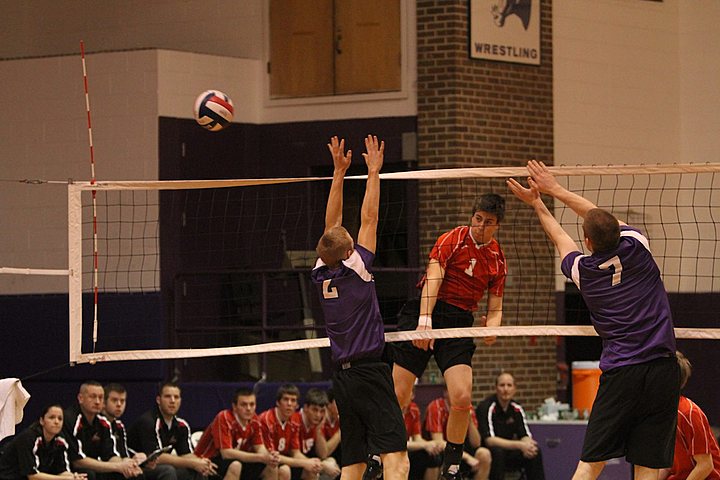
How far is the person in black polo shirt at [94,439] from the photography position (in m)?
12.4

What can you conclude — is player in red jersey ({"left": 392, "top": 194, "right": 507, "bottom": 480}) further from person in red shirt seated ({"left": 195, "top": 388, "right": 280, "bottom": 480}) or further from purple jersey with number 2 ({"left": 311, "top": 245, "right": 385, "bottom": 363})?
person in red shirt seated ({"left": 195, "top": 388, "right": 280, "bottom": 480})

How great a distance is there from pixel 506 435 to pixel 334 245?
6435 mm

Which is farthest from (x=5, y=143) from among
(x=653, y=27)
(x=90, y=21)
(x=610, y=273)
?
(x=610, y=273)

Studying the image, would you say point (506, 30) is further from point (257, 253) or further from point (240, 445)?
point (240, 445)

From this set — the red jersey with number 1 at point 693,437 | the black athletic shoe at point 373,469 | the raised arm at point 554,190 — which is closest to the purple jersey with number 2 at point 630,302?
the raised arm at point 554,190

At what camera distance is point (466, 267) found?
9.52m

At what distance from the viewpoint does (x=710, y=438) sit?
8.98m

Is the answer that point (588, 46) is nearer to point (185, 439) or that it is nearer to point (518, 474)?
point (518, 474)

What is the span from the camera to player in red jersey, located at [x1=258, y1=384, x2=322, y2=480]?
13.4 meters

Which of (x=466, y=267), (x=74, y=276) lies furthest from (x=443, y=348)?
(x=74, y=276)

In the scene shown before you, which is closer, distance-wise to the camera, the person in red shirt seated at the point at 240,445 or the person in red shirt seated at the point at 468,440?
the person in red shirt seated at the point at 240,445

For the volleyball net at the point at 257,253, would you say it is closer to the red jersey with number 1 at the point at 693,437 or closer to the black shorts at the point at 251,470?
the black shorts at the point at 251,470

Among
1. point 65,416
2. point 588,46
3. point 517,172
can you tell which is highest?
point 588,46

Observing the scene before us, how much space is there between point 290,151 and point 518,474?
540 cm
